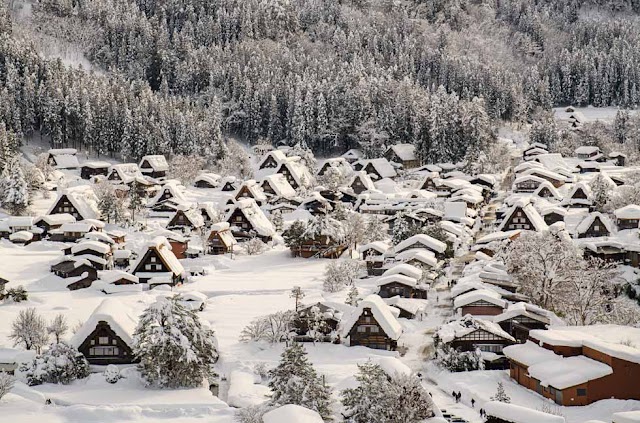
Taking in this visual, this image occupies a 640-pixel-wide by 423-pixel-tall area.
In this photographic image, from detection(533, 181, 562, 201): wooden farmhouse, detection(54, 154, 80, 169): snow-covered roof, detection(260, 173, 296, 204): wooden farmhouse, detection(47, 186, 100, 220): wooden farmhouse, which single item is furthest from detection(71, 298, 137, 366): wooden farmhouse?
detection(54, 154, 80, 169): snow-covered roof

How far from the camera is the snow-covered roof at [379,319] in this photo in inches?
1463

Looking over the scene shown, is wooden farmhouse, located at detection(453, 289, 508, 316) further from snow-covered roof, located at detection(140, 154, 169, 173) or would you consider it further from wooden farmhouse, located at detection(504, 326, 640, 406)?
snow-covered roof, located at detection(140, 154, 169, 173)

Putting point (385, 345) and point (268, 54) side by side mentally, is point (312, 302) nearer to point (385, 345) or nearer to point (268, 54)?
point (385, 345)

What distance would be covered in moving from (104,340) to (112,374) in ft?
7.90

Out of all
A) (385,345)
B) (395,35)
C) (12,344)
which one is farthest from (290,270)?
(395,35)

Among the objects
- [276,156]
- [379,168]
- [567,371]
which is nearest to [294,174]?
[276,156]

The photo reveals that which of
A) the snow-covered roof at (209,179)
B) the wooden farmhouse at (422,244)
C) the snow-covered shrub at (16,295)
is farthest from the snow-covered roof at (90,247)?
the snow-covered roof at (209,179)

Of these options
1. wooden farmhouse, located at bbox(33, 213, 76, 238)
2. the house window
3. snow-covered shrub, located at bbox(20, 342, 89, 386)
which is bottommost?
wooden farmhouse, located at bbox(33, 213, 76, 238)

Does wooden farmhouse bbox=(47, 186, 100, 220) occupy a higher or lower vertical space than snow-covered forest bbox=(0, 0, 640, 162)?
higher

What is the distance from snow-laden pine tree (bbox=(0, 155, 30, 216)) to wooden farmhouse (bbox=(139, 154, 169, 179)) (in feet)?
52.7

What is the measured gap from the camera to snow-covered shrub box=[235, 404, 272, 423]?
26.7 m

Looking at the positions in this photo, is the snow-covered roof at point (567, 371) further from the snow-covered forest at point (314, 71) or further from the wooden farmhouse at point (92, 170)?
the wooden farmhouse at point (92, 170)

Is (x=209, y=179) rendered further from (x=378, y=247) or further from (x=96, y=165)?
(x=378, y=247)

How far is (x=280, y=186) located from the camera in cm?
7406
